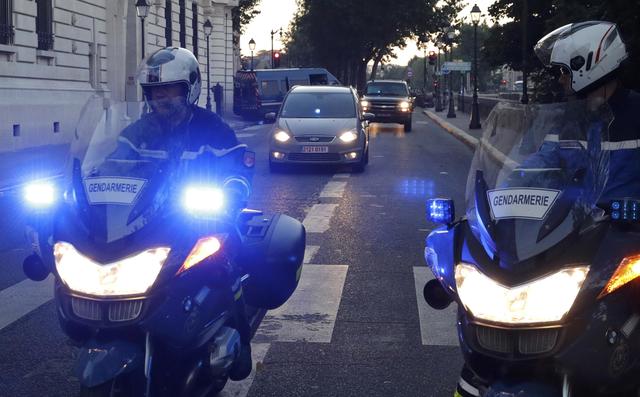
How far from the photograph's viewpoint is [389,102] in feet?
123

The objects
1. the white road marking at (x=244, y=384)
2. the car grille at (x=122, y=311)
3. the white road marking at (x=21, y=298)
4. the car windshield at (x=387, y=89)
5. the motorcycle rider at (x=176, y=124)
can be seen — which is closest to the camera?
the car grille at (x=122, y=311)

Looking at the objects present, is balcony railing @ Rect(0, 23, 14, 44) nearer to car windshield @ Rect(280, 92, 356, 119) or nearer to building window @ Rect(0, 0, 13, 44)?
building window @ Rect(0, 0, 13, 44)

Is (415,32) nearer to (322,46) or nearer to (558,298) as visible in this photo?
(322,46)

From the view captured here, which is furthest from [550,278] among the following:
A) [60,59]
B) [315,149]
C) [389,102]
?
[389,102]

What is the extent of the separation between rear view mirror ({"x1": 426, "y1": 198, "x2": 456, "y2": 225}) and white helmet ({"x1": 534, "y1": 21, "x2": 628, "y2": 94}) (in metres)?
0.87

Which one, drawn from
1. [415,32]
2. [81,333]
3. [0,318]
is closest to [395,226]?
[0,318]

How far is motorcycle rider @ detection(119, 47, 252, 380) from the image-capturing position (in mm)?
4258

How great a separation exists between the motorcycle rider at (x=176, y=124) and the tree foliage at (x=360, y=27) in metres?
71.9

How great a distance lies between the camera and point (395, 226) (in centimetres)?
1113

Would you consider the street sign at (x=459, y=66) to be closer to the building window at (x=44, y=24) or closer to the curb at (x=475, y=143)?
the curb at (x=475, y=143)

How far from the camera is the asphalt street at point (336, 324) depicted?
514 cm

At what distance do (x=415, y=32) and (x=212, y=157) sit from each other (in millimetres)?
75282

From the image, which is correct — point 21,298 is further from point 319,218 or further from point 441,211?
point 319,218

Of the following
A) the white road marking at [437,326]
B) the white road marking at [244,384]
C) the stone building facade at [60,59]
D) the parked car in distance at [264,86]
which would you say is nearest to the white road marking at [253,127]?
the parked car in distance at [264,86]
